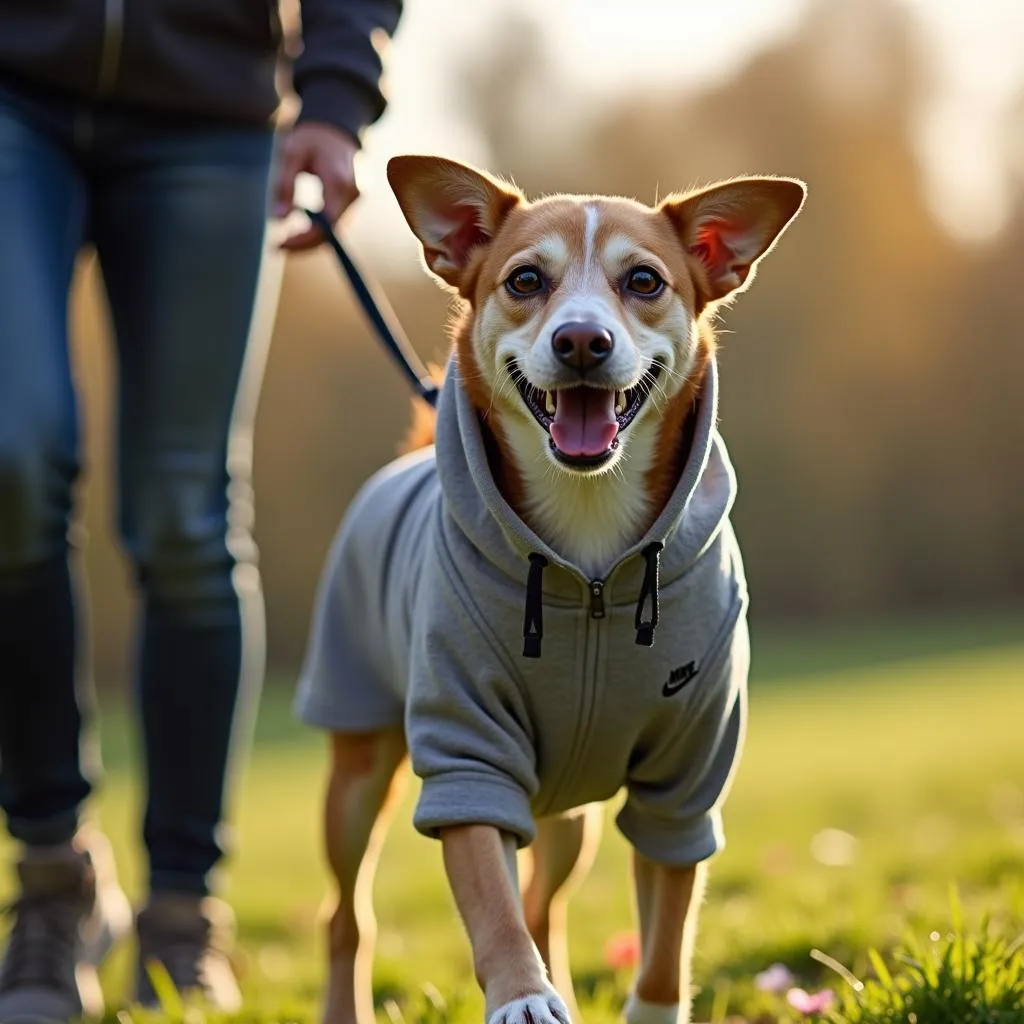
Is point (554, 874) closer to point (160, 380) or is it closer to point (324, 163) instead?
point (160, 380)

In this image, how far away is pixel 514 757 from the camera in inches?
113

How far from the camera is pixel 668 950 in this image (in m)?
3.07

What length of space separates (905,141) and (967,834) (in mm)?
25338

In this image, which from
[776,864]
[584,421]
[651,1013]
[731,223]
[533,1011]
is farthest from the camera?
[776,864]

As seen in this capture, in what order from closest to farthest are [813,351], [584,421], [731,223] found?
1. [584,421]
2. [731,223]
3. [813,351]

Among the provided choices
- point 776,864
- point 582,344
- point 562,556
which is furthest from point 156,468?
point 776,864

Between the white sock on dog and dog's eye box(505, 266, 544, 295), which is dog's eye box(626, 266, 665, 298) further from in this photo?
the white sock on dog

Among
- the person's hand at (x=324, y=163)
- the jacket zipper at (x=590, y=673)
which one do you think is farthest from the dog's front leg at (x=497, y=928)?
the person's hand at (x=324, y=163)

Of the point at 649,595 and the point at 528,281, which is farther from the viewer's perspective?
the point at 528,281

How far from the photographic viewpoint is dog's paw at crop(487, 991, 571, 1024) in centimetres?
257

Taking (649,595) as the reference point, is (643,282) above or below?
above

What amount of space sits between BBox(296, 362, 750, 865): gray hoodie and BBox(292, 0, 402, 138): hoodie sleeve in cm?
103

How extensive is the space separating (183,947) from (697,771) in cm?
153

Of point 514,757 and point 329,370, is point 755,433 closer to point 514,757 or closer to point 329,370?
point 329,370
